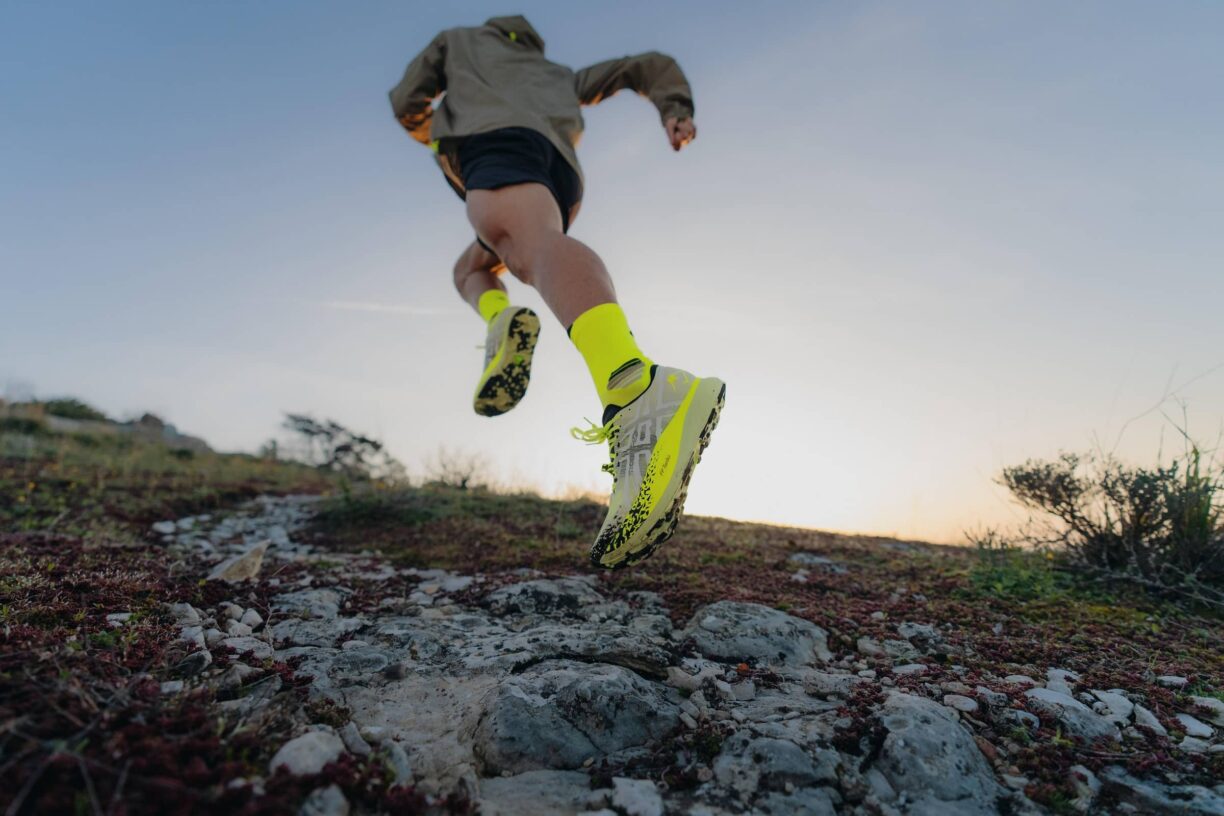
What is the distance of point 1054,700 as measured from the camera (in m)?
1.78

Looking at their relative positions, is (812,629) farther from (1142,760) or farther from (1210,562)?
(1210,562)

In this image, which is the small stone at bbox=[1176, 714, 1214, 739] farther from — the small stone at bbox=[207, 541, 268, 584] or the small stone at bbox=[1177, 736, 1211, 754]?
the small stone at bbox=[207, 541, 268, 584]

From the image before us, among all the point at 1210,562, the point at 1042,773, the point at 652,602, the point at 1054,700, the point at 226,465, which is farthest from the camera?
the point at 226,465

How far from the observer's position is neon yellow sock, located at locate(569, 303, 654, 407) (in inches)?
92.3

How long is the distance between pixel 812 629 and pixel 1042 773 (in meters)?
0.95

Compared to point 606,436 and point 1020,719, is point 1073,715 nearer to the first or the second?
point 1020,719

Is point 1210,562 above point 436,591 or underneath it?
above

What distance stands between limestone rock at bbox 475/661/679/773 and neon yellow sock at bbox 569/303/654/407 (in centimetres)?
97

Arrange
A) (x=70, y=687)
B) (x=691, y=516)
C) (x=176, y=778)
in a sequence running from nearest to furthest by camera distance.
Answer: (x=176, y=778)
(x=70, y=687)
(x=691, y=516)

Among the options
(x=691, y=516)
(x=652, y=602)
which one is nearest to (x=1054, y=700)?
(x=652, y=602)

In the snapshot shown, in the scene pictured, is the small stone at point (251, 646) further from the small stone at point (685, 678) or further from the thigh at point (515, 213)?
the thigh at point (515, 213)

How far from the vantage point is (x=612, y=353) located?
2.38m

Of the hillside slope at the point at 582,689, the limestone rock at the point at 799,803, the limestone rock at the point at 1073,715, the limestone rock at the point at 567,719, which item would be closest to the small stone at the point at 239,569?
the hillside slope at the point at 582,689

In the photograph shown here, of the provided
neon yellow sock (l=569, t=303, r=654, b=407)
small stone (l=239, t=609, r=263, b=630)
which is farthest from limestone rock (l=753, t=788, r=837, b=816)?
small stone (l=239, t=609, r=263, b=630)
